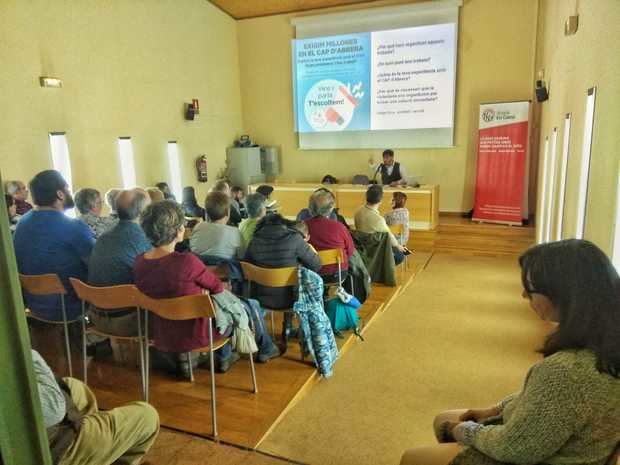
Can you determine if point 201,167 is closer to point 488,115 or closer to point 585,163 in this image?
point 488,115

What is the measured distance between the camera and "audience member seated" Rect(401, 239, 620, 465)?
1050mm

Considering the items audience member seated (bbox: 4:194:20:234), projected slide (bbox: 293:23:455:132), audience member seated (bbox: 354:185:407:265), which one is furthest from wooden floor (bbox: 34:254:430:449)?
projected slide (bbox: 293:23:455:132)

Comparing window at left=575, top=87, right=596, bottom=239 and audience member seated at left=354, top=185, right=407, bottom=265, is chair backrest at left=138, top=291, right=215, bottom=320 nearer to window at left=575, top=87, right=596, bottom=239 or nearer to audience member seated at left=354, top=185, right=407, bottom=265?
window at left=575, top=87, right=596, bottom=239

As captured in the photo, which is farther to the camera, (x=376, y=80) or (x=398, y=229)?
(x=376, y=80)

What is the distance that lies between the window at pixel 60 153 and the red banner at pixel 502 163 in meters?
5.91

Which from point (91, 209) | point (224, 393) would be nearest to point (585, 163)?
point (224, 393)

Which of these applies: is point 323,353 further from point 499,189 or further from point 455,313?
point 499,189

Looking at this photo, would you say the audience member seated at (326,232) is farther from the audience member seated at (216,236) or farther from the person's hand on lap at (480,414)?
the person's hand on lap at (480,414)

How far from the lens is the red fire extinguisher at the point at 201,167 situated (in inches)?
316

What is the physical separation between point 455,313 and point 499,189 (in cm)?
374

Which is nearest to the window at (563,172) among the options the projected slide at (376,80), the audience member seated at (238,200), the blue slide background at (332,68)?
the audience member seated at (238,200)

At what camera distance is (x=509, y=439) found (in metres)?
1.16

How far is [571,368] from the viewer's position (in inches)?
41.7

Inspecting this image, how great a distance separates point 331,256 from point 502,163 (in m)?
4.89
